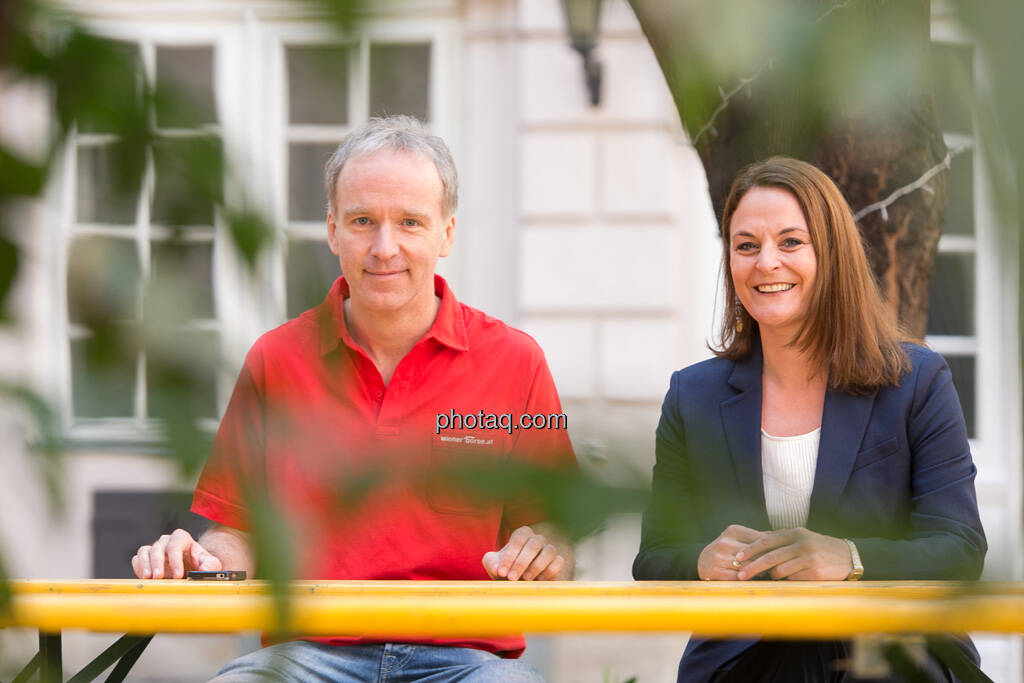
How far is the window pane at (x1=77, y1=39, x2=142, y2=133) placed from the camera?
0.98 feet

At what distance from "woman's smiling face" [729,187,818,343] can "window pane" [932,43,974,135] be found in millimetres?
1633

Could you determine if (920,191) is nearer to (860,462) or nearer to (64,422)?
(860,462)

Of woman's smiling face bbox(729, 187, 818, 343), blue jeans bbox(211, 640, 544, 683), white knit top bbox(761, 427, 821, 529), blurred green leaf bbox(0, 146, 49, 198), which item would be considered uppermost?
woman's smiling face bbox(729, 187, 818, 343)

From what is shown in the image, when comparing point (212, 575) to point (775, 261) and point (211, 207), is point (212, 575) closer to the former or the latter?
point (775, 261)

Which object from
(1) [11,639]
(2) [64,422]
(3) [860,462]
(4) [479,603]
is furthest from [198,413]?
(3) [860,462]

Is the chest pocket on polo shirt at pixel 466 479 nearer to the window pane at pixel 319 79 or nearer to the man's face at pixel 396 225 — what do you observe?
the window pane at pixel 319 79

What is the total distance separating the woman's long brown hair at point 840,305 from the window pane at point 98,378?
1630 mm

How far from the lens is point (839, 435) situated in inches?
72.9

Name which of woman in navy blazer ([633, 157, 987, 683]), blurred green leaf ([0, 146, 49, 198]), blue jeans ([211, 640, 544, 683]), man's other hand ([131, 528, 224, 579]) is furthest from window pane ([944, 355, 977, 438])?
man's other hand ([131, 528, 224, 579])

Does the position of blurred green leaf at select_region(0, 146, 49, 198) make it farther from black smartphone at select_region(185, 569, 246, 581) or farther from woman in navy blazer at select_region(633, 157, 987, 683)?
woman in navy blazer at select_region(633, 157, 987, 683)

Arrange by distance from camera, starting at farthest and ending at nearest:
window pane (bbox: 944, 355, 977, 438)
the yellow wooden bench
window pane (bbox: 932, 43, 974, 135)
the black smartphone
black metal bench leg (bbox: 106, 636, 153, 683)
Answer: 1. black metal bench leg (bbox: 106, 636, 153, 683)
2. the black smartphone
3. the yellow wooden bench
4. window pane (bbox: 944, 355, 977, 438)
5. window pane (bbox: 932, 43, 974, 135)

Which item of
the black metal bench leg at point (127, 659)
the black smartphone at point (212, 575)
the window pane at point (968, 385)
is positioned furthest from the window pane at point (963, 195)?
the black metal bench leg at point (127, 659)

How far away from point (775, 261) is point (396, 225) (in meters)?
0.63

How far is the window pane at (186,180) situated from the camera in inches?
11.2
